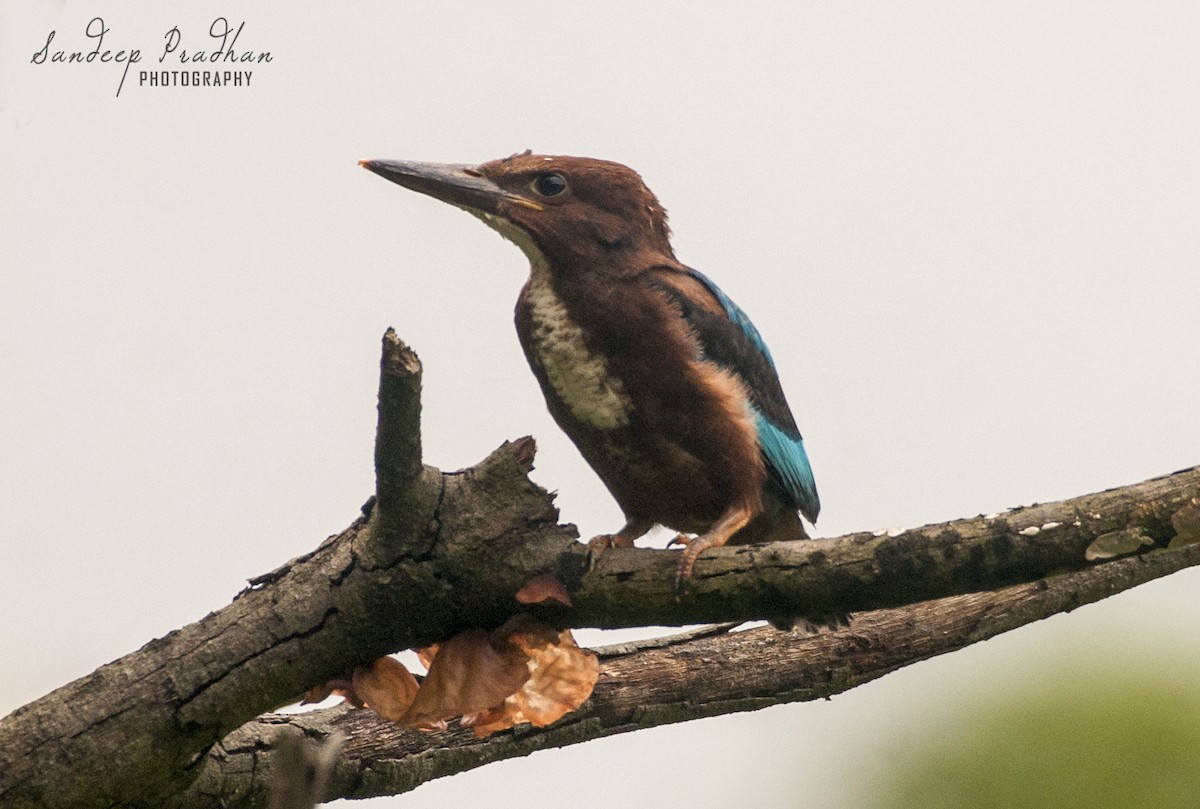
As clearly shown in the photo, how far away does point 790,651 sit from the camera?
425 centimetres

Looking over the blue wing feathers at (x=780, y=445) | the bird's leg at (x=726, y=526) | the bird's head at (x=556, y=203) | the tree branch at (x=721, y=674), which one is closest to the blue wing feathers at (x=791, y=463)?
the blue wing feathers at (x=780, y=445)

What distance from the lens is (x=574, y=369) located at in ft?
13.2

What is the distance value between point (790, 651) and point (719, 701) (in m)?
0.27

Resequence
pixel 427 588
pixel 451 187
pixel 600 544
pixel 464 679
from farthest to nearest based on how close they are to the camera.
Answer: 1. pixel 451 187
2. pixel 600 544
3. pixel 464 679
4. pixel 427 588

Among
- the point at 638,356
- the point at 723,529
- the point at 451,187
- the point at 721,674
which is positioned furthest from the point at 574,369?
the point at 721,674

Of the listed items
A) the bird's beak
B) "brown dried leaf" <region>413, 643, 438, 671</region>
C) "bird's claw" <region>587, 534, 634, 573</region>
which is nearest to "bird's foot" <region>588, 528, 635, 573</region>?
"bird's claw" <region>587, 534, 634, 573</region>

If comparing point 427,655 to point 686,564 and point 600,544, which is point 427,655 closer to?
point 600,544

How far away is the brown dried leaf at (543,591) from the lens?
3.25 metres

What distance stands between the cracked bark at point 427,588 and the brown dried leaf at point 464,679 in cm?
7

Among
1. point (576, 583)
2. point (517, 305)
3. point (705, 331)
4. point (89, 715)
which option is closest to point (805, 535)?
point (705, 331)

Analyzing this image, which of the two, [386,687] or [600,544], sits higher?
[600,544]

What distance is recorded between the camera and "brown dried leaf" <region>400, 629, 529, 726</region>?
11.2 ft

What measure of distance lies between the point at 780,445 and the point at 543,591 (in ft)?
4.59

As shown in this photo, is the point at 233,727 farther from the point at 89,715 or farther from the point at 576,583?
the point at 576,583
